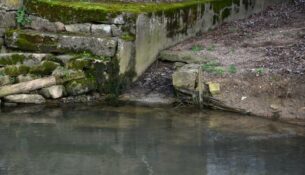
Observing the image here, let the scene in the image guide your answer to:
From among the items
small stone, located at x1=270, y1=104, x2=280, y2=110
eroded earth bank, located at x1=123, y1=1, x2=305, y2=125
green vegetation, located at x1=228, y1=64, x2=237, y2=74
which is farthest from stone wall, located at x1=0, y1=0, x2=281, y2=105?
small stone, located at x1=270, y1=104, x2=280, y2=110

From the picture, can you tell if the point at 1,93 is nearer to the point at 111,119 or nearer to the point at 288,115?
the point at 111,119

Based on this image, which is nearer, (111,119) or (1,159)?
(1,159)

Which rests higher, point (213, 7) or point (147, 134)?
point (213, 7)

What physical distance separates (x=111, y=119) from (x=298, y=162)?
2901mm

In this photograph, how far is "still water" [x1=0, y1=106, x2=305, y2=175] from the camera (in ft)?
19.4

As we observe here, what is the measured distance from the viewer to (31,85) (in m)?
8.70

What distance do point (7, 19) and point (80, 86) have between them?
2.04 m

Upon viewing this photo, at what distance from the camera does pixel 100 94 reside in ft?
29.7

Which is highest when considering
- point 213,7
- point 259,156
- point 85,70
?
point 213,7

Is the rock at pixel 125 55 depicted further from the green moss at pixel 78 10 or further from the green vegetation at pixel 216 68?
the green vegetation at pixel 216 68

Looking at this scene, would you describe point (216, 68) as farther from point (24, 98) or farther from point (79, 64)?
point (24, 98)

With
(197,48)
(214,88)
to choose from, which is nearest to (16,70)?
(214,88)

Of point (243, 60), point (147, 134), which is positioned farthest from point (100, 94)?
point (243, 60)

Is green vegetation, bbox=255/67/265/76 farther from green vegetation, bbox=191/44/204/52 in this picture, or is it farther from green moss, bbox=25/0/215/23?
green moss, bbox=25/0/215/23
